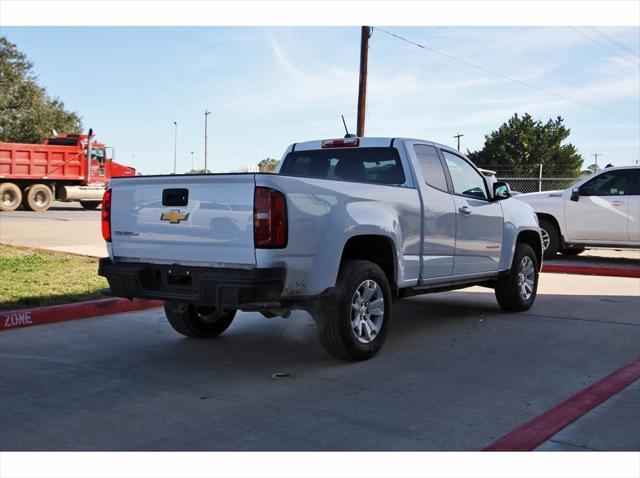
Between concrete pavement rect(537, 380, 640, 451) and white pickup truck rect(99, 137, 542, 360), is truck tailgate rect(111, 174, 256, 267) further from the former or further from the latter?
concrete pavement rect(537, 380, 640, 451)

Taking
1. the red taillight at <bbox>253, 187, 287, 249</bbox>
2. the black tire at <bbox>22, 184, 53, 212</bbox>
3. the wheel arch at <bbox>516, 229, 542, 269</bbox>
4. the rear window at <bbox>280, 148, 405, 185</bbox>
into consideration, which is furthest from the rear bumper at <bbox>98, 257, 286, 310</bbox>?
the black tire at <bbox>22, 184, 53, 212</bbox>

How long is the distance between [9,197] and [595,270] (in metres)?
22.9

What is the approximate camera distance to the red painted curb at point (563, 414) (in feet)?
12.7

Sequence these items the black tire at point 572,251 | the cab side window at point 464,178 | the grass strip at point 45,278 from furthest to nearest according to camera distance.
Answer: the black tire at point 572,251, the grass strip at point 45,278, the cab side window at point 464,178

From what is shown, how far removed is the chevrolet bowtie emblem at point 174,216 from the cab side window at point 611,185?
10.6 m

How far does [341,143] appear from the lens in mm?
7020

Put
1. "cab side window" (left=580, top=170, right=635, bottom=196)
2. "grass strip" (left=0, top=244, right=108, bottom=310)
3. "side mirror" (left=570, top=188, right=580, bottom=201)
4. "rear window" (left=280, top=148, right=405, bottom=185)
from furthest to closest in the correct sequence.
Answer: "side mirror" (left=570, top=188, right=580, bottom=201) → "cab side window" (left=580, top=170, right=635, bottom=196) → "grass strip" (left=0, top=244, right=108, bottom=310) → "rear window" (left=280, top=148, right=405, bottom=185)

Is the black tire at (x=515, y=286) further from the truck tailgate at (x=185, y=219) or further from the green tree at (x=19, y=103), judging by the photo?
the green tree at (x=19, y=103)

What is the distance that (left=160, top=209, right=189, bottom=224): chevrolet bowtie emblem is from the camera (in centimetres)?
525

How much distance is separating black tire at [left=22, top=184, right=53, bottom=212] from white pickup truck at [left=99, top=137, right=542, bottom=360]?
23.4m

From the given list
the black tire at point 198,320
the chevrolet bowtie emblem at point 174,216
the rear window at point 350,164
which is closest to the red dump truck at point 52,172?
the rear window at point 350,164

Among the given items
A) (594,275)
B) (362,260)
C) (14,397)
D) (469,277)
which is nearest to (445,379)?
(362,260)

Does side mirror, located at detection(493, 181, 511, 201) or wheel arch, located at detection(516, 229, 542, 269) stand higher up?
side mirror, located at detection(493, 181, 511, 201)

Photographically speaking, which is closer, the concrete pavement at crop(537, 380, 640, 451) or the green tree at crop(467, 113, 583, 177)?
the concrete pavement at crop(537, 380, 640, 451)
